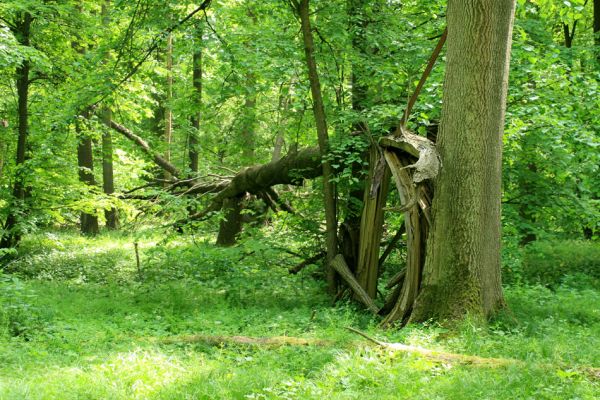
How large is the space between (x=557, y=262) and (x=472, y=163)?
8.15m

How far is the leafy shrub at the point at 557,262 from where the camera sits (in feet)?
40.5

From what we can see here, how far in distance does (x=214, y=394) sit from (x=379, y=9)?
8467 mm

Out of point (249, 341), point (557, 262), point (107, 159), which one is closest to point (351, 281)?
point (249, 341)

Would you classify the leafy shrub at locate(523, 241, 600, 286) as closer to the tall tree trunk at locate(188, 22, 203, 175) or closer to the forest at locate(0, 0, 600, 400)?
the forest at locate(0, 0, 600, 400)

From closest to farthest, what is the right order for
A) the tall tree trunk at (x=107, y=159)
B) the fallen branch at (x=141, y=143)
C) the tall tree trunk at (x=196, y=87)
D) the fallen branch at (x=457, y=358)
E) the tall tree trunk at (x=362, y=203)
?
the fallen branch at (x=457, y=358), the tall tree trunk at (x=362, y=203), the tall tree trunk at (x=196, y=87), the tall tree trunk at (x=107, y=159), the fallen branch at (x=141, y=143)

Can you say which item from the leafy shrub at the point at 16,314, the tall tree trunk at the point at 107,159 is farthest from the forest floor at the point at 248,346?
the tall tree trunk at the point at 107,159

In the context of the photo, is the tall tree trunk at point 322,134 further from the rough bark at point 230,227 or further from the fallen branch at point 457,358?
the fallen branch at point 457,358

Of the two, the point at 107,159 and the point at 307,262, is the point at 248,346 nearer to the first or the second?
the point at 307,262

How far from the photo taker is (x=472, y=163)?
700 centimetres

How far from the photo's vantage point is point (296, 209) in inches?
487

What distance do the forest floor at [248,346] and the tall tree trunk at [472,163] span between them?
488mm

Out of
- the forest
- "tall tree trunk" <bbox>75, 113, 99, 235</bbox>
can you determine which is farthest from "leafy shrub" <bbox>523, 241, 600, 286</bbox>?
"tall tree trunk" <bbox>75, 113, 99, 235</bbox>

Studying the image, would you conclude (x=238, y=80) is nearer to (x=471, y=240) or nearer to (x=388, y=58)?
(x=388, y=58)

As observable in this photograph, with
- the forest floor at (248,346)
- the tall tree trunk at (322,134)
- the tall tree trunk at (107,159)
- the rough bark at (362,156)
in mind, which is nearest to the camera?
the forest floor at (248,346)
